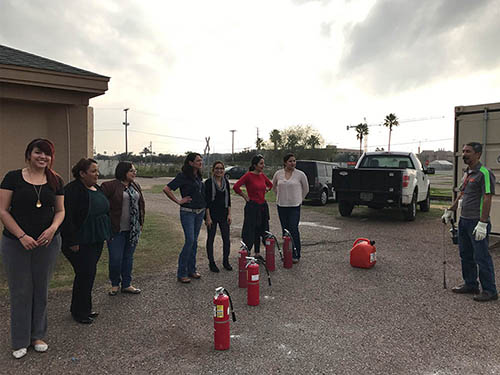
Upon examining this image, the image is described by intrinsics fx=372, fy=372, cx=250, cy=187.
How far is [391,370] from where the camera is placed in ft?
10.2

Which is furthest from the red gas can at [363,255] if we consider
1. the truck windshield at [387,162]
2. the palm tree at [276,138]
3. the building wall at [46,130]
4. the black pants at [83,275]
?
the palm tree at [276,138]

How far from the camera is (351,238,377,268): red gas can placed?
241 inches

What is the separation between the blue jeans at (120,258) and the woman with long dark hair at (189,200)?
777 millimetres

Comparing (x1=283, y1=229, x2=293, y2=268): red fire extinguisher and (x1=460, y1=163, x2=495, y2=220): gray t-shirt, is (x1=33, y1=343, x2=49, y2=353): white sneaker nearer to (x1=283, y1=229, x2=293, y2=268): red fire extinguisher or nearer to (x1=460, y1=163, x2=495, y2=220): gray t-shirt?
(x1=283, y1=229, x2=293, y2=268): red fire extinguisher

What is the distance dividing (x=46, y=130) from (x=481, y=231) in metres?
7.17

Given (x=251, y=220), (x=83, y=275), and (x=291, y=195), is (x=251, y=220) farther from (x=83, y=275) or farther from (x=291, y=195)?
(x=83, y=275)

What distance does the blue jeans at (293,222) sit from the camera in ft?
20.8

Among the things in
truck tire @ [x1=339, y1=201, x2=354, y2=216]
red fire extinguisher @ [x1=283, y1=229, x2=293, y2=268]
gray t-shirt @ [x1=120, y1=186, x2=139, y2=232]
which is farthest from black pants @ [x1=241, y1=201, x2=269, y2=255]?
truck tire @ [x1=339, y1=201, x2=354, y2=216]

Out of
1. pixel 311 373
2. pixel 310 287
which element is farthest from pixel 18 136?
pixel 311 373

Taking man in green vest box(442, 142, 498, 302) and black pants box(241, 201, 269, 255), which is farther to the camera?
black pants box(241, 201, 269, 255)

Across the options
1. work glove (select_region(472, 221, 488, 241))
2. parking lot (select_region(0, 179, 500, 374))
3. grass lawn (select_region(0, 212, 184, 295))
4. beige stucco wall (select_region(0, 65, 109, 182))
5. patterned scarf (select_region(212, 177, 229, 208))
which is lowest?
parking lot (select_region(0, 179, 500, 374))

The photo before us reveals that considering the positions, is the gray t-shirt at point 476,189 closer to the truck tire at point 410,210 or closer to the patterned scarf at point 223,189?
the patterned scarf at point 223,189

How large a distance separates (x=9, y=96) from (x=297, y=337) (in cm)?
Answer: 593

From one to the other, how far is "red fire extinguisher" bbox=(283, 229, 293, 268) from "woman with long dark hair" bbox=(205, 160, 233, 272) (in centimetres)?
96
